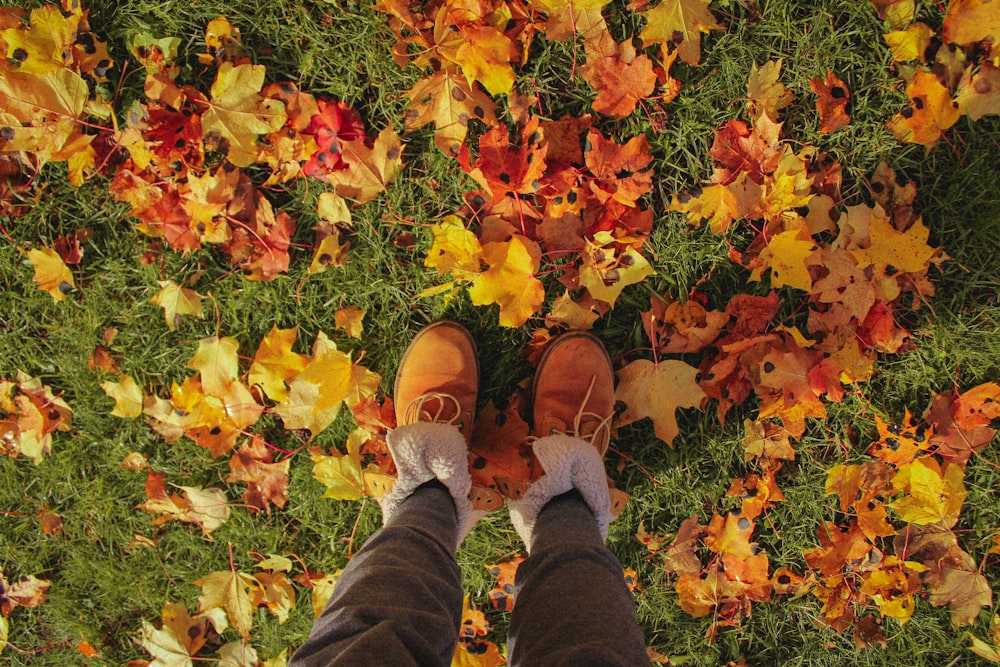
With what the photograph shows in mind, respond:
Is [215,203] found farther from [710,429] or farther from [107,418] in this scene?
[710,429]

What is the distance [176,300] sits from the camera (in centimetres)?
179

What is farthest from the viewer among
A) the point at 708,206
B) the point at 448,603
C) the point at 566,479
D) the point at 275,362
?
the point at 275,362

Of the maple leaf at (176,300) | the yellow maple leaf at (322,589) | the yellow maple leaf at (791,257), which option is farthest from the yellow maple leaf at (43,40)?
the yellow maple leaf at (791,257)

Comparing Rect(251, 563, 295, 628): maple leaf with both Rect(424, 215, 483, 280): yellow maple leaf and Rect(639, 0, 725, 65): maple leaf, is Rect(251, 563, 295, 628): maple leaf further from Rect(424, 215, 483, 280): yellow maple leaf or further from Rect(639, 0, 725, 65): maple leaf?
Rect(639, 0, 725, 65): maple leaf

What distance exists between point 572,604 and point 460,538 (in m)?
0.45

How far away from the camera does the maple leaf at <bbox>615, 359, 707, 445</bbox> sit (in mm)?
1671

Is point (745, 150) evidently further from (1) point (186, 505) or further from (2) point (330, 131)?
(1) point (186, 505)

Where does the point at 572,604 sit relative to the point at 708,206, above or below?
below

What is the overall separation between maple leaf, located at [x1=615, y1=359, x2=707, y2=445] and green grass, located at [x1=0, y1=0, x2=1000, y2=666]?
0.19 feet

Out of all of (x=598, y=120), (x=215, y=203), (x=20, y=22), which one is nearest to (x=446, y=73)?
(x=598, y=120)

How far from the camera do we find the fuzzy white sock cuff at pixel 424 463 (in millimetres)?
1503

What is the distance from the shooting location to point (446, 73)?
1.65 metres

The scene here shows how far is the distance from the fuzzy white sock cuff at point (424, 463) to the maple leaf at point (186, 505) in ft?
2.26

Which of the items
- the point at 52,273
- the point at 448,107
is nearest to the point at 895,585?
the point at 448,107
